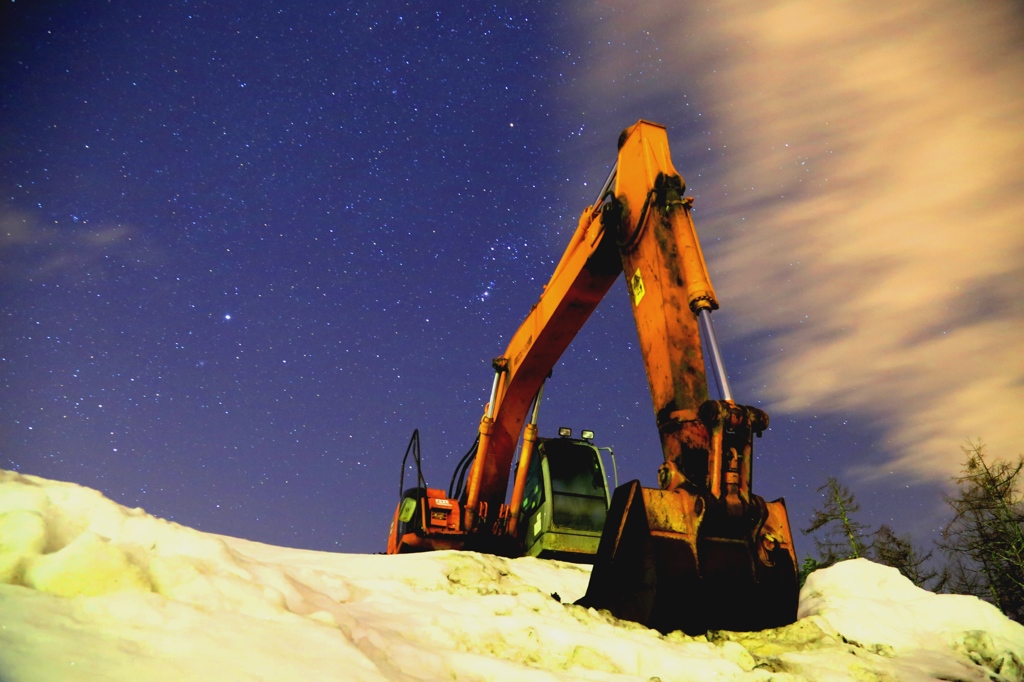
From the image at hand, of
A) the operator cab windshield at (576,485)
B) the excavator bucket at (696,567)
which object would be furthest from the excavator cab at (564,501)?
the excavator bucket at (696,567)

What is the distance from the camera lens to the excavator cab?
24.4ft

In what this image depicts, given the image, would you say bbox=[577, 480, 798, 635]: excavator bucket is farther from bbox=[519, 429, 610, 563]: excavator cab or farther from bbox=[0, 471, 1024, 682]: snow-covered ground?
bbox=[519, 429, 610, 563]: excavator cab

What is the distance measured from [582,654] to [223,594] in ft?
5.97

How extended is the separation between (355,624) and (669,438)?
7.64 ft

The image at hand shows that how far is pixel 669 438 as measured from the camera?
13.4 feet

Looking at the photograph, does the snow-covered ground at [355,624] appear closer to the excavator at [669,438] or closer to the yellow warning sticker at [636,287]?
the excavator at [669,438]

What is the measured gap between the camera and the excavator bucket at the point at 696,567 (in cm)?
356

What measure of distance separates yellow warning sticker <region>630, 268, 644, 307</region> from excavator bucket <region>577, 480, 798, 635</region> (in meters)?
1.68

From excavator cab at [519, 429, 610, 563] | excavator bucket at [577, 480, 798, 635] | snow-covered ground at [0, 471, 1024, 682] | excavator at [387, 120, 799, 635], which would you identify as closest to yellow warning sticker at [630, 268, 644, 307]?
excavator at [387, 120, 799, 635]

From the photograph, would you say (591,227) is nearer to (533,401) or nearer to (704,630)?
(533,401)

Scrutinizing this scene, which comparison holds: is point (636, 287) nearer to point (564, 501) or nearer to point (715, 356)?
point (715, 356)

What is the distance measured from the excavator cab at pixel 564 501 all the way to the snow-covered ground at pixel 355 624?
106 inches

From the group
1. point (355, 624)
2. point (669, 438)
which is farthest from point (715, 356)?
point (355, 624)

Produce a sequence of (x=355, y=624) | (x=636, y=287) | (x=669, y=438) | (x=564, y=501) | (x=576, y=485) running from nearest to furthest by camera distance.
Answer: (x=355, y=624) < (x=669, y=438) < (x=636, y=287) < (x=564, y=501) < (x=576, y=485)
